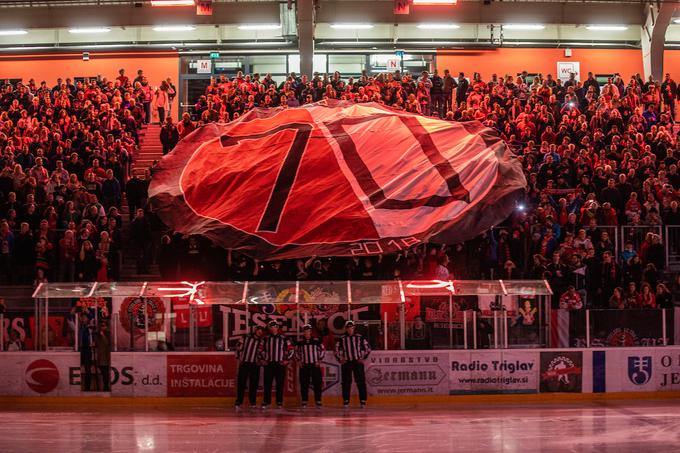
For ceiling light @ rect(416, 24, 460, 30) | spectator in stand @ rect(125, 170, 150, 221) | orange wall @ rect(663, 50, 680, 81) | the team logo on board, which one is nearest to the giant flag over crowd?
spectator in stand @ rect(125, 170, 150, 221)

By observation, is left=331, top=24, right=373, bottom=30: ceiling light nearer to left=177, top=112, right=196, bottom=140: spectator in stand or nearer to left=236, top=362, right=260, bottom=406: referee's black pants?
left=177, top=112, right=196, bottom=140: spectator in stand

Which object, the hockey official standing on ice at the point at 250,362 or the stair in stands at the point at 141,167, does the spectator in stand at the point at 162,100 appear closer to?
the stair in stands at the point at 141,167

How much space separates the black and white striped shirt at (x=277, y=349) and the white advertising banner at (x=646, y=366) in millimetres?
6829

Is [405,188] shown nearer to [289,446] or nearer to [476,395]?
[476,395]

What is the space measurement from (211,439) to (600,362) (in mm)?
8902

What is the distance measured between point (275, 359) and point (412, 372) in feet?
9.57

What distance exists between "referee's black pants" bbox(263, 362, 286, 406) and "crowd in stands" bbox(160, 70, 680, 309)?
3.01 m

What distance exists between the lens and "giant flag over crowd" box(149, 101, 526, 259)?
22438mm

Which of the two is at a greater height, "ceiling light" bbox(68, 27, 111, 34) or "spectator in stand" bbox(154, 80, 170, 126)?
"ceiling light" bbox(68, 27, 111, 34)

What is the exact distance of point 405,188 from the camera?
23.8m

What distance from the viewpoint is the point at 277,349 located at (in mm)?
20500

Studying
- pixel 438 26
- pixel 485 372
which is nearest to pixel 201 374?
pixel 485 372

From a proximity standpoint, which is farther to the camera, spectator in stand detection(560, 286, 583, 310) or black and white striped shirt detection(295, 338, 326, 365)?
spectator in stand detection(560, 286, 583, 310)

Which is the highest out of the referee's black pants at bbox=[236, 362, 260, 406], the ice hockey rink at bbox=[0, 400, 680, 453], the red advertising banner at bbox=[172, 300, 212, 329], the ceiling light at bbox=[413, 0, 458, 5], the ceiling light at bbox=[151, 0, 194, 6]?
the ceiling light at bbox=[413, 0, 458, 5]
